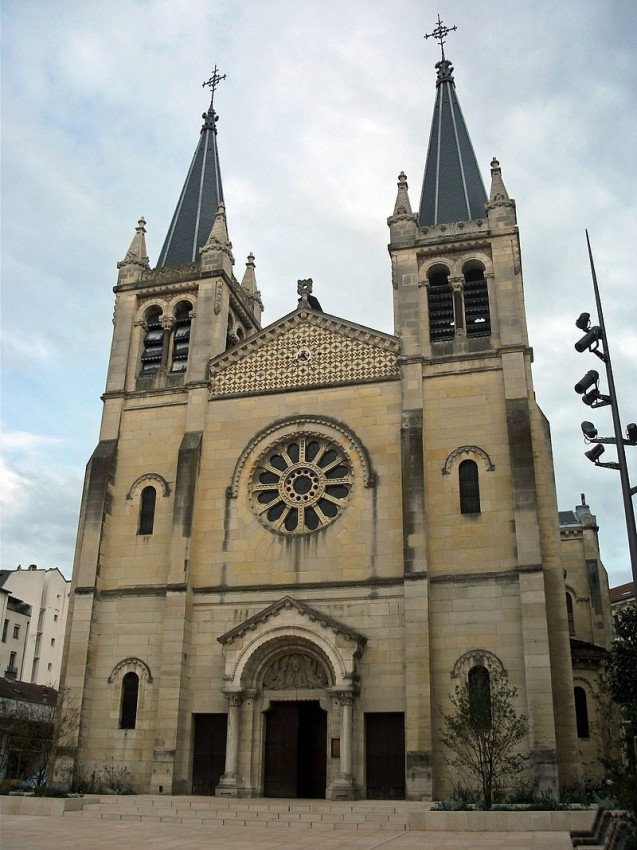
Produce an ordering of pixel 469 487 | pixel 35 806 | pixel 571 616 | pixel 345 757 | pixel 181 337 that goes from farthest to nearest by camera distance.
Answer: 1. pixel 571 616
2. pixel 181 337
3. pixel 469 487
4. pixel 345 757
5. pixel 35 806

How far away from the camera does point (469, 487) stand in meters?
26.1

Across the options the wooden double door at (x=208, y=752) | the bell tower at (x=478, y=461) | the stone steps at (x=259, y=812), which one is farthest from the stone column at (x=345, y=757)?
the wooden double door at (x=208, y=752)

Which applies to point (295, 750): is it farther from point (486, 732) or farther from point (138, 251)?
point (138, 251)

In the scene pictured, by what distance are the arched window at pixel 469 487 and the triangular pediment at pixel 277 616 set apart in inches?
209

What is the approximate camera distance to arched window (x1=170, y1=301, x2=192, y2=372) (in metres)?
32.1

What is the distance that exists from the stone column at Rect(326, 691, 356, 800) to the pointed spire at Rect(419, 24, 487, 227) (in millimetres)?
18684

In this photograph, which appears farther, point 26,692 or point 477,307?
point 26,692

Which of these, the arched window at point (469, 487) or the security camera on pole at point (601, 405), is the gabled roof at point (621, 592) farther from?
the security camera on pole at point (601, 405)

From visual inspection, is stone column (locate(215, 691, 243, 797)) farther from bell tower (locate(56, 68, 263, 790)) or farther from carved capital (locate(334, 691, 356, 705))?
carved capital (locate(334, 691, 356, 705))

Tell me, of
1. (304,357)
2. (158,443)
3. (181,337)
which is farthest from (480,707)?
(181,337)

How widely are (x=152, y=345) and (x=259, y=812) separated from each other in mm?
18883

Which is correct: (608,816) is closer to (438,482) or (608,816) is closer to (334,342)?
(438,482)

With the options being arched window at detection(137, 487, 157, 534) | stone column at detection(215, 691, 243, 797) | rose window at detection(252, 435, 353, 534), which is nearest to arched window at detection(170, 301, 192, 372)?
arched window at detection(137, 487, 157, 534)

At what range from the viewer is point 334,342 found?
1164 inches
